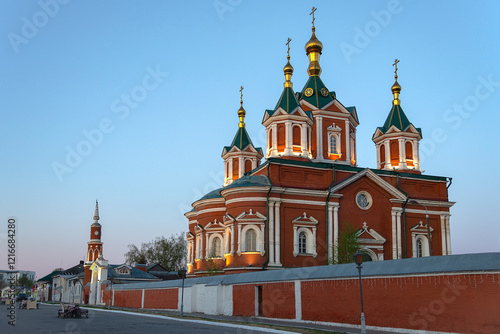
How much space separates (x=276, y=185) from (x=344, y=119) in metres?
9.29

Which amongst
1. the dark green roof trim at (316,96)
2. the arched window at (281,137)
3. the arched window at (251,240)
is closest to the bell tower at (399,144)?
the dark green roof trim at (316,96)

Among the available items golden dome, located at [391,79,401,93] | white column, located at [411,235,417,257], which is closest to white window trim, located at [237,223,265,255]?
white column, located at [411,235,417,257]

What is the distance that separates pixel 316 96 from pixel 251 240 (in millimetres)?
12968

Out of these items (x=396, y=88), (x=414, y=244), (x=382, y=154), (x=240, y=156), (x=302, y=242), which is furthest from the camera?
(x=240, y=156)

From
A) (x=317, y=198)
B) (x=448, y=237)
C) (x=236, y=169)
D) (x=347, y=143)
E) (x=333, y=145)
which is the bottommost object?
(x=448, y=237)

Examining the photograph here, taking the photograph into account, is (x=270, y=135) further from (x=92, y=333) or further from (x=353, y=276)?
(x=92, y=333)

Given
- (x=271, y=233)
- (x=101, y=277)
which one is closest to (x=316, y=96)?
(x=271, y=233)

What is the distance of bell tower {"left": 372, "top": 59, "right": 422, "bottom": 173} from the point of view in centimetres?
4056

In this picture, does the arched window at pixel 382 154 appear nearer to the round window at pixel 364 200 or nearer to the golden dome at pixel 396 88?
the golden dome at pixel 396 88

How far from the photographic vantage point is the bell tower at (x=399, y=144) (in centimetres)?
4056

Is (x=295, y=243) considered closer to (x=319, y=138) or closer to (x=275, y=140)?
(x=275, y=140)

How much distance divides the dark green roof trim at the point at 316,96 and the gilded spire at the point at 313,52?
749 mm

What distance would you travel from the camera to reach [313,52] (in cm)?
4203

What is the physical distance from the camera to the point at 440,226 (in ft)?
A: 126
